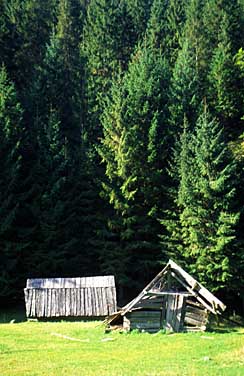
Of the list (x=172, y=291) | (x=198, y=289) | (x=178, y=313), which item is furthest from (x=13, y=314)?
(x=198, y=289)

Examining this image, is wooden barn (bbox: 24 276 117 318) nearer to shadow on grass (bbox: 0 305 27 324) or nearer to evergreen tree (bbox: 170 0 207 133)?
shadow on grass (bbox: 0 305 27 324)

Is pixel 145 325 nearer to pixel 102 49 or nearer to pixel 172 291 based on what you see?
pixel 172 291

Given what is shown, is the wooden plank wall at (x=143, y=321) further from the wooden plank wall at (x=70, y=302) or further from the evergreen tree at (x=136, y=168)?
the evergreen tree at (x=136, y=168)

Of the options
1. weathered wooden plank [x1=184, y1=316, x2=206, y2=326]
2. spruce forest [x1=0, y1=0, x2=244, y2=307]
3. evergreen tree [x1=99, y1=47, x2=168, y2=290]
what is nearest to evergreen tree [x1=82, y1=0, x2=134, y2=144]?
spruce forest [x1=0, y1=0, x2=244, y2=307]

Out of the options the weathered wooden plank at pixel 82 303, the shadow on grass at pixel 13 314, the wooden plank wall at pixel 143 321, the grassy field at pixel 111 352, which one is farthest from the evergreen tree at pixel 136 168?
the grassy field at pixel 111 352

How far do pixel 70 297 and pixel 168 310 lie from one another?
655 cm

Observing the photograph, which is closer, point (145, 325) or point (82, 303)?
point (145, 325)

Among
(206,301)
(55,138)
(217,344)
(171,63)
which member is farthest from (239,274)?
(171,63)

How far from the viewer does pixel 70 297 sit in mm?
27531

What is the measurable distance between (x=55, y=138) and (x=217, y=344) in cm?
2063

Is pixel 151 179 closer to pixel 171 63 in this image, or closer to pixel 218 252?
pixel 218 252

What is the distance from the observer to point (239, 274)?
28.4m

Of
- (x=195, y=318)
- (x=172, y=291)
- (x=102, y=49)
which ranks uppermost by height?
(x=102, y=49)

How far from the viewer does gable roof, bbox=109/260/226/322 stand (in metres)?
24.1
